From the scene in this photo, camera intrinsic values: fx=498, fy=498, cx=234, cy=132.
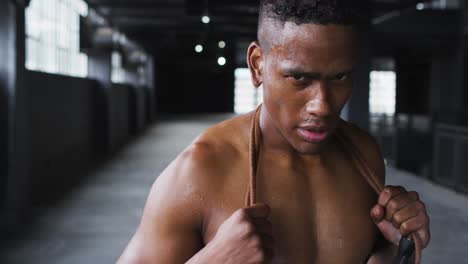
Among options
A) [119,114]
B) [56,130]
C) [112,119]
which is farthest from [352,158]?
[119,114]

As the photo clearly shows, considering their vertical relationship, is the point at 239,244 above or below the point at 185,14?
below

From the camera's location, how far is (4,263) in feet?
14.0

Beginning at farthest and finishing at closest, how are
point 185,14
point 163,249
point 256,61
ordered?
point 185,14 < point 256,61 < point 163,249

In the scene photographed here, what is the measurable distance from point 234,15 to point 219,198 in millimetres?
10397

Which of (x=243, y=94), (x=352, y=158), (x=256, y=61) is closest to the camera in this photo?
(x=256, y=61)

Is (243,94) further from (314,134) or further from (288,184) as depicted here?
(314,134)

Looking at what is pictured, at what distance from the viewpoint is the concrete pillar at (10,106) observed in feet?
17.3

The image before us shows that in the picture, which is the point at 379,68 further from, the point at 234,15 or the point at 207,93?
the point at 234,15

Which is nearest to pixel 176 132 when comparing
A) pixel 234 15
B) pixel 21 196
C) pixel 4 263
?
pixel 234 15

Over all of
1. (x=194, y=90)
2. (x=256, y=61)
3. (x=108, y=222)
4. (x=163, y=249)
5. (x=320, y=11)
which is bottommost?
(x=108, y=222)

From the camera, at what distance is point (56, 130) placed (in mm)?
8242

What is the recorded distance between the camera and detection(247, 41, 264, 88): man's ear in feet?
A: 4.45

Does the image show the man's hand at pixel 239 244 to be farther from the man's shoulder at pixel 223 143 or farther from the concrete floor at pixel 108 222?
the concrete floor at pixel 108 222

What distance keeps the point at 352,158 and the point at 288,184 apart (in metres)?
0.24
